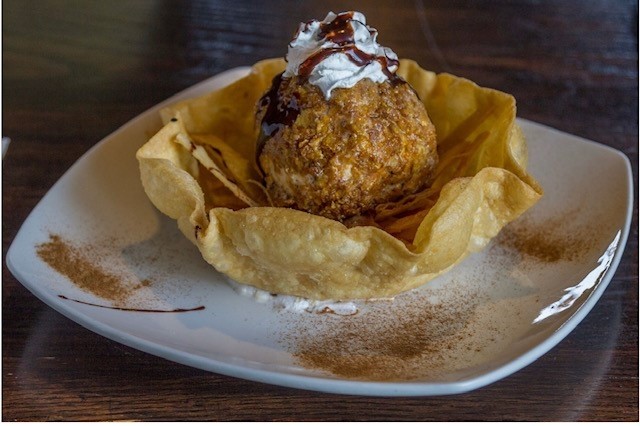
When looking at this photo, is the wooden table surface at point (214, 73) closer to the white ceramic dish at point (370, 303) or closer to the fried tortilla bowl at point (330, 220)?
the white ceramic dish at point (370, 303)

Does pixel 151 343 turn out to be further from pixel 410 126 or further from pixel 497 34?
pixel 497 34

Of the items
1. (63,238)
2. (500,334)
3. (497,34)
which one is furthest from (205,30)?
(500,334)

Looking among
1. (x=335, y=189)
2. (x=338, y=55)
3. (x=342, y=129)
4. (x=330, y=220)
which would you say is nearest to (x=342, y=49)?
(x=338, y=55)

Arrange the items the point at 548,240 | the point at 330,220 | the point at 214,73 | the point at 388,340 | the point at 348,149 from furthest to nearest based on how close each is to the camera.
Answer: the point at 214,73 < the point at 548,240 < the point at 348,149 < the point at 388,340 < the point at 330,220

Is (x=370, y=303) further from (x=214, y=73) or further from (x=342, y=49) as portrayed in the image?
(x=214, y=73)

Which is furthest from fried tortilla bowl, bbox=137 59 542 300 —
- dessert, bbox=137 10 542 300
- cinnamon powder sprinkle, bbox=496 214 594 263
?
cinnamon powder sprinkle, bbox=496 214 594 263

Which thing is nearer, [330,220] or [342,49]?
[330,220]
